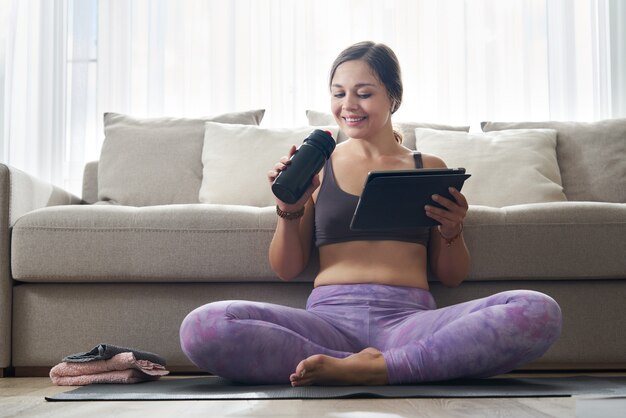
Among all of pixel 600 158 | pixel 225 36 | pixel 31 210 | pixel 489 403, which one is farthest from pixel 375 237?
pixel 225 36

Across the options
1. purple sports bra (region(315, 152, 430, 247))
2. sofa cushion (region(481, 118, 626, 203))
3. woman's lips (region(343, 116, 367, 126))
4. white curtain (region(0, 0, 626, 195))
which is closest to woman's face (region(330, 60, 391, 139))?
woman's lips (region(343, 116, 367, 126))

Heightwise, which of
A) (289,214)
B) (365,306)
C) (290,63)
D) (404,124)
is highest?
(290,63)

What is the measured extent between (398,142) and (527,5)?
181cm

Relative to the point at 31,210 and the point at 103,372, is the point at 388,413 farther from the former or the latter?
the point at 31,210

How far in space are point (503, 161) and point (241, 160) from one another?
3.16ft

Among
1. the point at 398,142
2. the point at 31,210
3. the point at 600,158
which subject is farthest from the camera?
the point at 600,158

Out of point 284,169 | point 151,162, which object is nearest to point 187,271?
point 284,169

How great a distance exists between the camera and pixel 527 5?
3713 mm

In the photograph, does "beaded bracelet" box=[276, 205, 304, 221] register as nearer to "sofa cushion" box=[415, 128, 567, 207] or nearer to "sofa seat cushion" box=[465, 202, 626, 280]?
"sofa seat cushion" box=[465, 202, 626, 280]

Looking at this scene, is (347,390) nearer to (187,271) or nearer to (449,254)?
(449,254)

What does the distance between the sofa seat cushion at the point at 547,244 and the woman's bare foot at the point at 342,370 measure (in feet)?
2.18

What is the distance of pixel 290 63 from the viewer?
3.71 meters

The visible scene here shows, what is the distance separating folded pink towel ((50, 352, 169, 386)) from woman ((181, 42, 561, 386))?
0.86 ft

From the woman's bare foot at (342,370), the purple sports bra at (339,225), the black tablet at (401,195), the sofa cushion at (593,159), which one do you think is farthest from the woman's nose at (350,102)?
the sofa cushion at (593,159)
